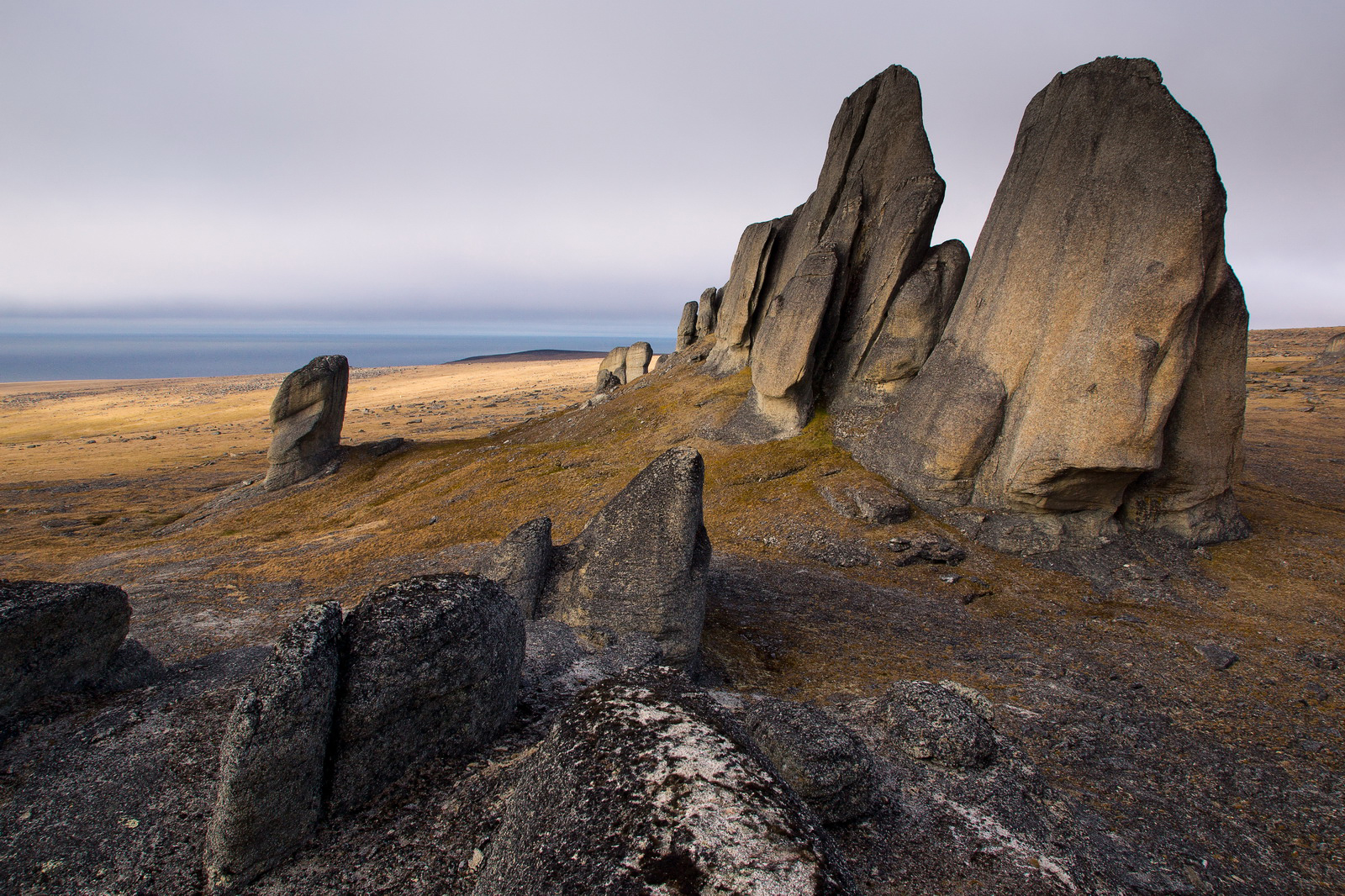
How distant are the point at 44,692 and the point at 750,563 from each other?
11835 millimetres

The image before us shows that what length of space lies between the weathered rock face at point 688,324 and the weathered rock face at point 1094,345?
31195mm

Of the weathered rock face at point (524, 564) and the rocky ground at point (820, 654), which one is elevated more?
the weathered rock face at point (524, 564)

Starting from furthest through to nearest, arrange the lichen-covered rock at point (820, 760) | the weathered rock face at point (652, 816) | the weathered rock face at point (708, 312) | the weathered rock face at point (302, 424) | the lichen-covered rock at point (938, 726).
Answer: the weathered rock face at point (708, 312), the weathered rock face at point (302, 424), the lichen-covered rock at point (938, 726), the lichen-covered rock at point (820, 760), the weathered rock face at point (652, 816)

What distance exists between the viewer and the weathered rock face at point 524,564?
10.6 metres

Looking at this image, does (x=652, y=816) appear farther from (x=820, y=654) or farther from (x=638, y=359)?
(x=638, y=359)

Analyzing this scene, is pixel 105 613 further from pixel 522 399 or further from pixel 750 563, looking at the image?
pixel 522 399

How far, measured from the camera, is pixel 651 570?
9992 millimetres

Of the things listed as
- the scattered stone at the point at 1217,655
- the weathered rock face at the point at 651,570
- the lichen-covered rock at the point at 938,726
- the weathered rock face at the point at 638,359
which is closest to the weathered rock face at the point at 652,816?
the lichen-covered rock at the point at 938,726

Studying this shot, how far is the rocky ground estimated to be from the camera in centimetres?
556

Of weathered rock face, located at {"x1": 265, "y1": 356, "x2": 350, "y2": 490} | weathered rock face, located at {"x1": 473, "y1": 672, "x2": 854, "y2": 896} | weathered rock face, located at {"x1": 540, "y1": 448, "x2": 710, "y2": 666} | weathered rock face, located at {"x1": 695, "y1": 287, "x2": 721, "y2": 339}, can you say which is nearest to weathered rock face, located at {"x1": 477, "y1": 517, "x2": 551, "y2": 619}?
weathered rock face, located at {"x1": 540, "y1": 448, "x2": 710, "y2": 666}

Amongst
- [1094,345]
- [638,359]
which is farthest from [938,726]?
[638,359]

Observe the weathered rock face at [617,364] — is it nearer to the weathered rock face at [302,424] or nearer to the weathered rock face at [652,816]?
Result: the weathered rock face at [302,424]

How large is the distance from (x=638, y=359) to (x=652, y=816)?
52154mm

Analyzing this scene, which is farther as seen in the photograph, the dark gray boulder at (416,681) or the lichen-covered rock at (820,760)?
the lichen-covered rock at (820,760)
